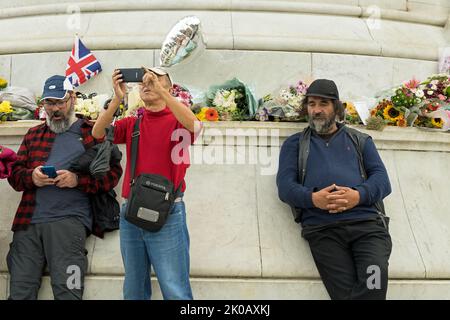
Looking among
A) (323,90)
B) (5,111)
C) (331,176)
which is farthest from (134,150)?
(5,111)

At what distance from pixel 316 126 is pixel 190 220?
55.9 inches

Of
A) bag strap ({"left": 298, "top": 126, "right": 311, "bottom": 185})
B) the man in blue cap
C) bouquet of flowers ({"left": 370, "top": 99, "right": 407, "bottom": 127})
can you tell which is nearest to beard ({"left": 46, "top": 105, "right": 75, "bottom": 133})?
the man in blue cap

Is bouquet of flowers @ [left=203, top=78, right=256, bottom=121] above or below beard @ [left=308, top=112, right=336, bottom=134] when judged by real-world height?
above

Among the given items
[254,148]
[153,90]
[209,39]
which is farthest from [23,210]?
[209,39]

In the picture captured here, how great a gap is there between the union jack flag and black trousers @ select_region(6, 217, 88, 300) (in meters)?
3.18

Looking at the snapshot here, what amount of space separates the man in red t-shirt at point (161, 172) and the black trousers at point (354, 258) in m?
1.27

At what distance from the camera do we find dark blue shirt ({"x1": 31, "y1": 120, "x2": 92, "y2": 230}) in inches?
188

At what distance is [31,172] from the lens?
190 inches

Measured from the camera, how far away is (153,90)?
3971 mm

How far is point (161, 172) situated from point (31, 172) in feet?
4.60

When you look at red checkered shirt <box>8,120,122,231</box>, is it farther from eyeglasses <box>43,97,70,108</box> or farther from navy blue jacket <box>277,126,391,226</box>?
navy blue jacket <box>277,126,391,226</box>

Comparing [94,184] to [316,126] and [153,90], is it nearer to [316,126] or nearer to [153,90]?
[153,90]

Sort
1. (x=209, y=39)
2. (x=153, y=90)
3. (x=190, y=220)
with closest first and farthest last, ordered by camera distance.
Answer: (x=153, y=90) < (x=190, y=220) < (x=209, y=39)

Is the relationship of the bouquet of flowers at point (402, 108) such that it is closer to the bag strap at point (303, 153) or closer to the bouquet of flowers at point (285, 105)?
the bouquet of flowers at point (285, 105)
